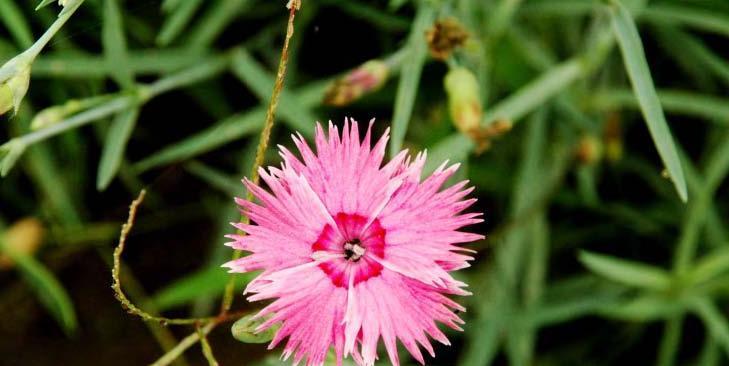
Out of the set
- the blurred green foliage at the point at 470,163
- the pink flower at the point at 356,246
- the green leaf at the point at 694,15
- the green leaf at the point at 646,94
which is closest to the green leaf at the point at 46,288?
the blurred green foliage at the point at 470,163

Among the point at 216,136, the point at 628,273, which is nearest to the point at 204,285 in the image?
the point at 216,136

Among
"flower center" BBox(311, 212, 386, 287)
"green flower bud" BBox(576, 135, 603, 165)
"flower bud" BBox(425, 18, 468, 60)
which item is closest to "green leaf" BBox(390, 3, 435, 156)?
"flower bud" BBox(425, 18, 468, 60)

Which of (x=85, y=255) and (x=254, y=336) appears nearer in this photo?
(x=254, y=336)

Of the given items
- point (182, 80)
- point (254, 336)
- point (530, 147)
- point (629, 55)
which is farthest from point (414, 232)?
point (530, 147)

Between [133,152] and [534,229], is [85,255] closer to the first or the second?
[133,152]

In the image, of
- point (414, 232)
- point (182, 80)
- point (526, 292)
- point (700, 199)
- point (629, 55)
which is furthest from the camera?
point (526, 292)

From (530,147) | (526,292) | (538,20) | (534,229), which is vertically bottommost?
(526,292)
